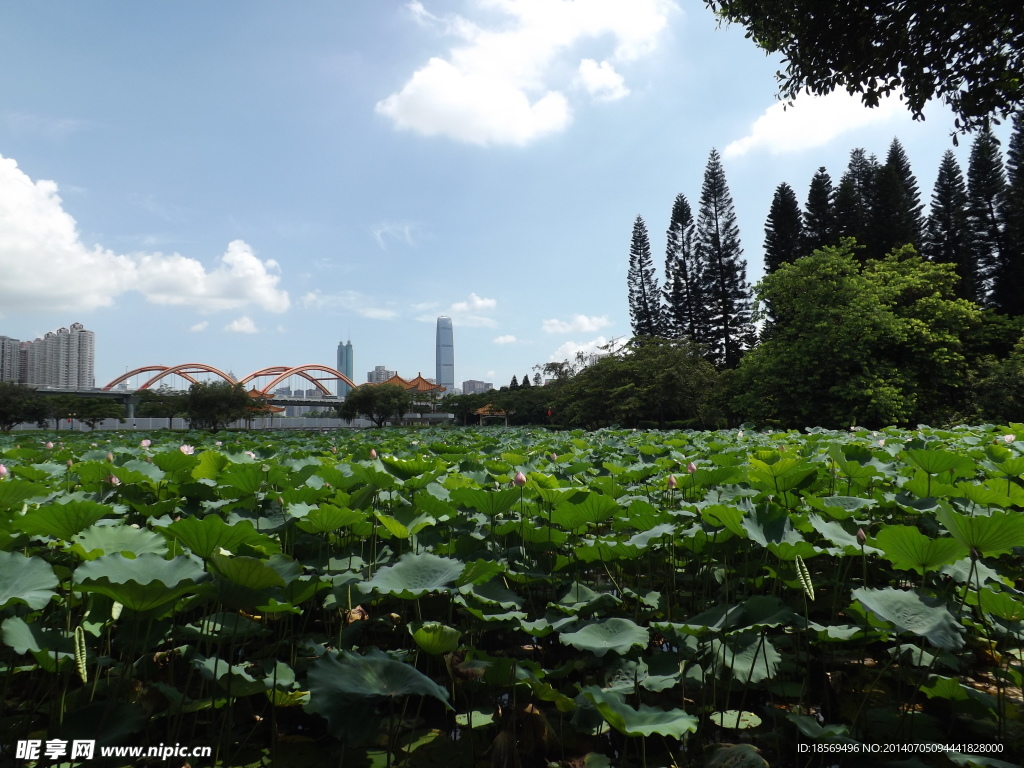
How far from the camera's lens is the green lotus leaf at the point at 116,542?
137 centimetres

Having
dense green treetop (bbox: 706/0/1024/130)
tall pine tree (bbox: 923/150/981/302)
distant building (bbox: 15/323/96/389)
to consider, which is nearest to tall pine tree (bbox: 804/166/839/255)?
tall pine tree (bbox: 923/150/981/302)

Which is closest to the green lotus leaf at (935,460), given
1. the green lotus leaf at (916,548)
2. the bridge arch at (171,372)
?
the green lotus leaf at (916,548)

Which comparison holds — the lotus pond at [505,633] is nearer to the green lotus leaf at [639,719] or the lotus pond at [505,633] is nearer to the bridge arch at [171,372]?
the green lotus leaf at [639,719]

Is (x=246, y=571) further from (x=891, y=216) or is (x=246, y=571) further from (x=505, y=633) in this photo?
(x=891, y=216)

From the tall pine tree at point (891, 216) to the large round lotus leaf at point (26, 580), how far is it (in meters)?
32.0

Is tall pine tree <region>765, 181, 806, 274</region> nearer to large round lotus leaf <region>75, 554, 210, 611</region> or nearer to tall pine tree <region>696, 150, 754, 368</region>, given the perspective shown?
tall pine tree <region>696, 150, 754, 368</region>

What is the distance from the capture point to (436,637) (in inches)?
55.4

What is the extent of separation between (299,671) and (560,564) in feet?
2.85

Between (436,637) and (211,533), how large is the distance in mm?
603

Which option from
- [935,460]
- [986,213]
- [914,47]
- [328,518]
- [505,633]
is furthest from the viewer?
[986,213]

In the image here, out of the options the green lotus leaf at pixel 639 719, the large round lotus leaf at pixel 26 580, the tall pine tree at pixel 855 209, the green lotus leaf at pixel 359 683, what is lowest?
the green lotus leaf at pixel 639 719

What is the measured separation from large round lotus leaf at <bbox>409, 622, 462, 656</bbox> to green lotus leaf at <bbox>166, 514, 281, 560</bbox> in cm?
49

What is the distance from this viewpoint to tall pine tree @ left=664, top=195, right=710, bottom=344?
32.6m

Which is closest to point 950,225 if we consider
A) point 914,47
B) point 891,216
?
point 891,216
